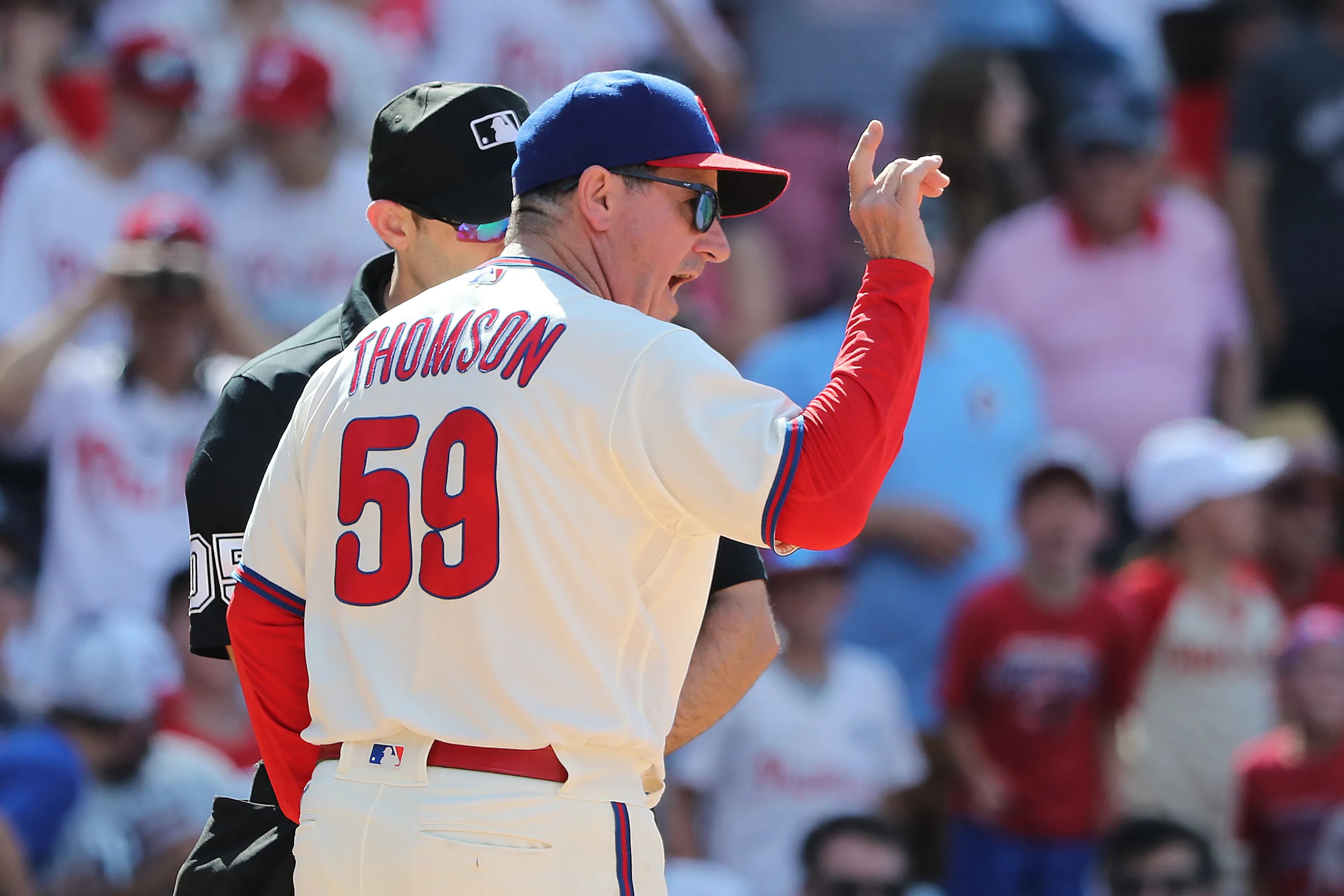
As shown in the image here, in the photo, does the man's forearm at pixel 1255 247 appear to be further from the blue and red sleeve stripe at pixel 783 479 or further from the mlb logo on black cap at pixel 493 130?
the blue and red sleeve stripe at pixel 783 479

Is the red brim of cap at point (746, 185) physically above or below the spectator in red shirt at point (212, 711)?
above

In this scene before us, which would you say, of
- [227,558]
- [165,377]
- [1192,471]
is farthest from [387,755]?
[1192,471]

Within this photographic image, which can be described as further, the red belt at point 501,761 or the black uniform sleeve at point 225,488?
the black uniform sleeve at point 225,488

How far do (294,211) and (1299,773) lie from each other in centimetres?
425

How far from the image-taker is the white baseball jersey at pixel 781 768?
20.4 feet

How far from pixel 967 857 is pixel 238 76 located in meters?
4.60

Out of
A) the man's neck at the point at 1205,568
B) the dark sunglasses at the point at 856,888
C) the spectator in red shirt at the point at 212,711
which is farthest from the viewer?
the man's neck at the point at 1205,568

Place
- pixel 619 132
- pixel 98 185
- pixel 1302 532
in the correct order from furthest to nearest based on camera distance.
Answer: pixel 98 185 < pixel 1302 532 < pixel 619 132

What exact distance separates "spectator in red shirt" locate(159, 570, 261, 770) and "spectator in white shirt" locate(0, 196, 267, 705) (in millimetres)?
615

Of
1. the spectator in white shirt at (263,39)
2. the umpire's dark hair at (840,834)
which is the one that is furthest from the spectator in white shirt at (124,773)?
the spectator in white shirt at (263,39)

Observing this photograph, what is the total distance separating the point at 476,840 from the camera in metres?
2.52

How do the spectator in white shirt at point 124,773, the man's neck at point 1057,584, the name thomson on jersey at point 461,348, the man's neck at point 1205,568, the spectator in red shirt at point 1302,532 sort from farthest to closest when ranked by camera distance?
the spectator in red shirt at point 1302,532, the man's neck at point 1205,568, the man's neck at point 1057,584, the spectator in white shirt at point 124,773, the name thomson on jersey at point 461,348

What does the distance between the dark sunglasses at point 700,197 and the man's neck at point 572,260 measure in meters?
0.13

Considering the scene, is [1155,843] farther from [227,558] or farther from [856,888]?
[227,558]
